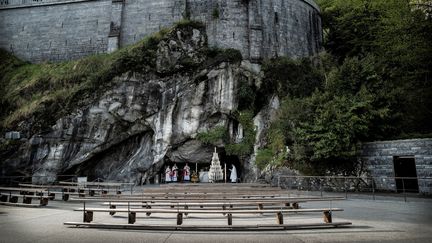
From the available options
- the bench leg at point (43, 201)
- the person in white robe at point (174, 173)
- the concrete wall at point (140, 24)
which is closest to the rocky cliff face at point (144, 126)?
the person in white robe at point (174, 173)

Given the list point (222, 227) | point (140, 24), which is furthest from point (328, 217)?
point (140, 24)

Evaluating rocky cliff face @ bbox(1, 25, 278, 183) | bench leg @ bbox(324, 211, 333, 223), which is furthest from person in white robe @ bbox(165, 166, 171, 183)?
bench leg @ bbox(324, 211, 333, 223)

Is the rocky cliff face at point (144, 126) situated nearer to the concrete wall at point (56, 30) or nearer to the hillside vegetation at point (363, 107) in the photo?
the hillside vegetation at point (363, 107)

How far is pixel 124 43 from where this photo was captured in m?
26.0

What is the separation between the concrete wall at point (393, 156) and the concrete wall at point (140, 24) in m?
11.8

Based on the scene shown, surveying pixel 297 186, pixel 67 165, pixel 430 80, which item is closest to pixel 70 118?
pixel 67 165

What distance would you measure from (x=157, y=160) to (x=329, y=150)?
1184cm

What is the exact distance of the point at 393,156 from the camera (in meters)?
14.9

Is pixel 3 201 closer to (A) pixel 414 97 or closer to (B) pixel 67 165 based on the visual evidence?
(B) pixel 67 165

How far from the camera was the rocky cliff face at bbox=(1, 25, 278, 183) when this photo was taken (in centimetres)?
2114

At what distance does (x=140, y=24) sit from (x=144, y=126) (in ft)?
32.7

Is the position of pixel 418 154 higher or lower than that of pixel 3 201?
higher

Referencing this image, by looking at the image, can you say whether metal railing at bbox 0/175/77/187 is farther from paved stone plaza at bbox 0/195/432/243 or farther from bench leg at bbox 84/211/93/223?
bench leg at bbox 84/211/93/223

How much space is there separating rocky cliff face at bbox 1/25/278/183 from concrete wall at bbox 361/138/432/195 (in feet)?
24.7
